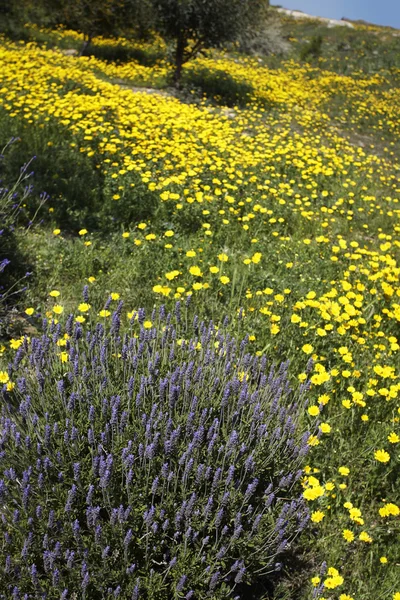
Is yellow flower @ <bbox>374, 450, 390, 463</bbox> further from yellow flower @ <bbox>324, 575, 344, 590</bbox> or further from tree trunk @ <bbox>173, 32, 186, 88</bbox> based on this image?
tree trunk @ <bbox>173, 32, 186, 88</bbox>

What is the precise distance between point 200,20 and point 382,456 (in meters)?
12.4

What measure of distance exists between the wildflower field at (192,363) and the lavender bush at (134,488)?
0.02 metres

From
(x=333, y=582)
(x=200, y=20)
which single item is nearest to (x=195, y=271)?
(x=333, y=582)

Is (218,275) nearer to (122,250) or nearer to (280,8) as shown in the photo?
(122,250)

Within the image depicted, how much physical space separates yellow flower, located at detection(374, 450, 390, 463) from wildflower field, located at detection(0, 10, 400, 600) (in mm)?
98

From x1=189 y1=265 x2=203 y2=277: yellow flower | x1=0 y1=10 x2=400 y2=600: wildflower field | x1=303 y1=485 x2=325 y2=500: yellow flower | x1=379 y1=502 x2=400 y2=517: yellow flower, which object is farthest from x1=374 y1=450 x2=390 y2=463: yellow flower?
x1=189 y1=265 x2=203 y2=277: yellow flower

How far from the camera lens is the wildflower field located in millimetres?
2248

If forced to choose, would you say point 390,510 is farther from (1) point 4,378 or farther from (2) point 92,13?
(2) point 92,13

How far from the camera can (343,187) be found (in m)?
8.04

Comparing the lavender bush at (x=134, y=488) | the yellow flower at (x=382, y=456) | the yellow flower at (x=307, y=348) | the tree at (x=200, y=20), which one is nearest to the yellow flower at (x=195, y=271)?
the yellow flower at (x=307, y=348)

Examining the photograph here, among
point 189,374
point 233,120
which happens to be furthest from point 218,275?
point 233,120

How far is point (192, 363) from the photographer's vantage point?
2736mm

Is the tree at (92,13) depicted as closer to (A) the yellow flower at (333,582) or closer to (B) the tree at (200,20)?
(B) the tree at (200,20)

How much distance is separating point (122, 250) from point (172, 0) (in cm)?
975
